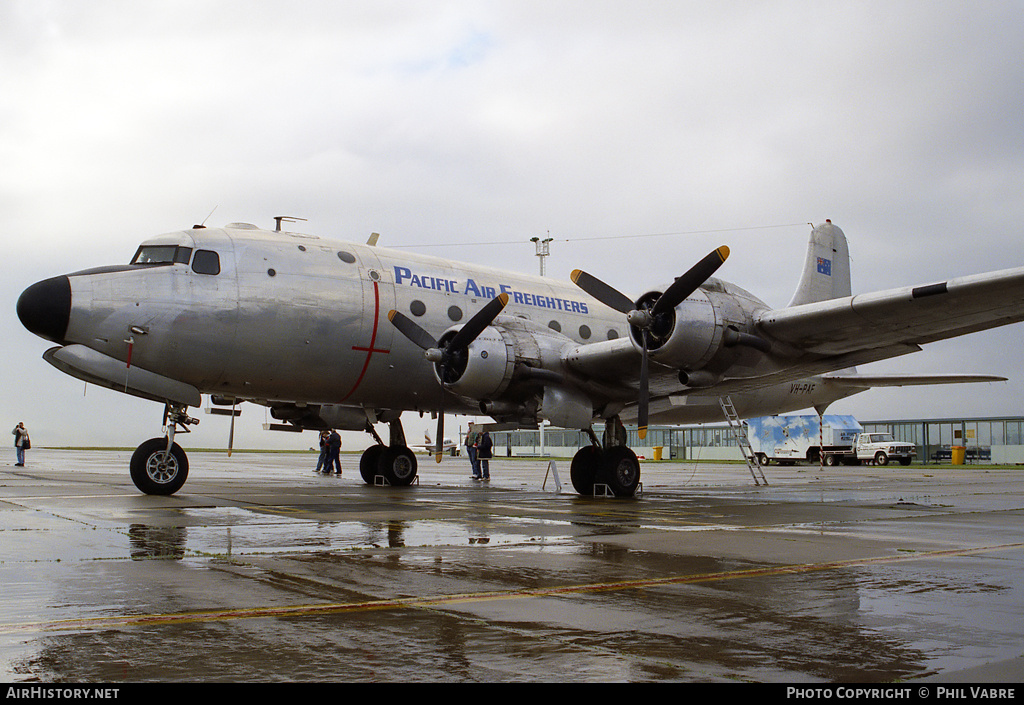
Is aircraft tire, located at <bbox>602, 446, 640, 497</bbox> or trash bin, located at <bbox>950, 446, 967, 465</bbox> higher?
aircraft tire, located at <bbox>602, 446, 640, 497</bbox>

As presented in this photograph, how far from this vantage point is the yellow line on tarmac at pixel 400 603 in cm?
446

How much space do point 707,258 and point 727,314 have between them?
1154 millimetres

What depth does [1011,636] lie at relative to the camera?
4367 mm

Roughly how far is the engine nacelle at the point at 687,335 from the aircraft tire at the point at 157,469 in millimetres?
8321

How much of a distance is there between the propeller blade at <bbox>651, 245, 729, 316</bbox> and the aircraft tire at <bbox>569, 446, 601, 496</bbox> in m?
4.13

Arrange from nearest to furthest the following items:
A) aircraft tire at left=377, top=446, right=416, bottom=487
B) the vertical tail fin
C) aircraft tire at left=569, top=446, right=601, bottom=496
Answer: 1. aircraft tire at left=569, top=446, right=601, bottom=496
2. the vertical tail fin
3. aircraft tire at left=377, top=446, right=416, bottom=487

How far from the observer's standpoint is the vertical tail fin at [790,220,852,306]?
20.1 meters

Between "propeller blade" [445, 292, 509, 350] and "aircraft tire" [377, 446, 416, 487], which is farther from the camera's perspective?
"aircraft tire" [377, 446, 416, 487]

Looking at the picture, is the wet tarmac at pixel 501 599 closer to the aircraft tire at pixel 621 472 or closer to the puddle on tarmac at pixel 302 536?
the puddle on tarmac at pixel 302 536

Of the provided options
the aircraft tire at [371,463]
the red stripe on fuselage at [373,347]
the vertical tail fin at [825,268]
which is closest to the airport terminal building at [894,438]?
the aircraft tire at [371,463]

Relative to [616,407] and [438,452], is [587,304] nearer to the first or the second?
[616,407]

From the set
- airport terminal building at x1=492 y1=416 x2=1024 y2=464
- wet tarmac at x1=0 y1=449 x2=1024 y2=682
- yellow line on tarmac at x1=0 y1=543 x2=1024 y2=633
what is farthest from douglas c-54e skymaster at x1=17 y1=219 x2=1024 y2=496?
airport terminal building at x1=492 y1=416 x2=1024 y2=464

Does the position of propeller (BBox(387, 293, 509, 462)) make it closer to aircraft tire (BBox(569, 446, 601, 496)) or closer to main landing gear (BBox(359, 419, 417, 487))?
aircraft tire (BBox(569, 446, 601, 496))

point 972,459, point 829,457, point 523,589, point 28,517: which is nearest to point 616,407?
point 28,517
